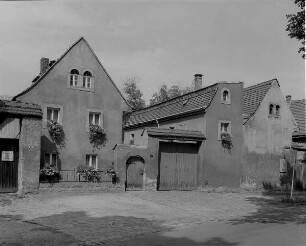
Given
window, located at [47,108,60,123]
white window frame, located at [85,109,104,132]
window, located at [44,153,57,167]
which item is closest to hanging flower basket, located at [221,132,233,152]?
white window frame, located at [85,109,104,132]

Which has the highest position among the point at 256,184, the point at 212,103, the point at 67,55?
the point at 67,55

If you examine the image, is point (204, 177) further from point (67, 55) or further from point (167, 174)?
point (67, 55)

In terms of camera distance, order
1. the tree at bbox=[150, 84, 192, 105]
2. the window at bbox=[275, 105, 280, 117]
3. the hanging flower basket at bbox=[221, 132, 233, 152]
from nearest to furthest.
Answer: the hanging flower basket at bbox=[221, 132, 233, 152], the window at bbox=[275, 105, 280, 117], the tree at bbox=[150, 84, 192, 105]

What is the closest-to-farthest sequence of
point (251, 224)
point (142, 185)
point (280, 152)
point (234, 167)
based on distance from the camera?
point (251, 224), point (142, 185), point (234, 167), point (280, 152)

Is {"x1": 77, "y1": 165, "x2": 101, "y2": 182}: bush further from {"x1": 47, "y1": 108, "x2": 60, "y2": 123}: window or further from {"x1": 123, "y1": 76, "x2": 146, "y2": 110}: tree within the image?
{"x1": 123, "y1": 76, "x2": 146, "y2": 110}: tree

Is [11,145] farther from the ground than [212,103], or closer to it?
closer to it

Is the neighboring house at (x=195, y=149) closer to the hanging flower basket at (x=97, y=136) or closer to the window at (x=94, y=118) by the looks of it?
the hanging flower basket at (x=97, y=136)

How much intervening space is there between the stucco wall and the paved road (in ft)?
3.57

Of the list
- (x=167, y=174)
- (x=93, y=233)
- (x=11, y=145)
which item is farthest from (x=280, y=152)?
(x=93, y=233)

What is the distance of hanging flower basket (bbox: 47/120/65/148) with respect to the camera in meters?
23.7

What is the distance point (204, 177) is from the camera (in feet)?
87.4

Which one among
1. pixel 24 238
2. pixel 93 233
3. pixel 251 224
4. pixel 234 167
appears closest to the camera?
pixel 24 238

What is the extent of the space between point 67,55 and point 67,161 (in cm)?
694

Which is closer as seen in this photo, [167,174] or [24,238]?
[24,238]
